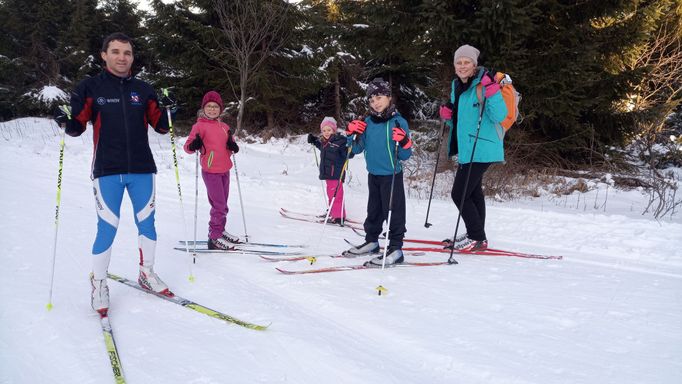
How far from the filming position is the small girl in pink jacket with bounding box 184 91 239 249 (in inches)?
189

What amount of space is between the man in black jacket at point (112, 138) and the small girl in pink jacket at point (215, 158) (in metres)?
1.35

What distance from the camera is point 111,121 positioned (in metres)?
3.27

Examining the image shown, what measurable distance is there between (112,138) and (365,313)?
2378 mm

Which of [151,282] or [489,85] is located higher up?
[489,85]

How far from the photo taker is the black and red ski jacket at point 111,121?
10.5 feet

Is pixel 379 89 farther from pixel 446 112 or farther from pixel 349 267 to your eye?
pixel 349 267

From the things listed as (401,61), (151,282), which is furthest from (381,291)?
(401,61)

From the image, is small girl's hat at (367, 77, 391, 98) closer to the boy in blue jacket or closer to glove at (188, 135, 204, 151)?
the boy in blue jacket

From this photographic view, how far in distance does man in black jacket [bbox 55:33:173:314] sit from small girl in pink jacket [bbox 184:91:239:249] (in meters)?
1.35

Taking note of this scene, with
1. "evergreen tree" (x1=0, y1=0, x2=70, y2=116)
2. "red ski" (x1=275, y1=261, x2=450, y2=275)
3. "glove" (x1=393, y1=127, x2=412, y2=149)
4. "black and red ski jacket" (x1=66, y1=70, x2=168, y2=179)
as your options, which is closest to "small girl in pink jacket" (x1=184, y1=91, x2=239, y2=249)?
"red ski" (x1=275, y1=261, x2=450, y2=275)

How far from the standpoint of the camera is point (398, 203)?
4312 mm

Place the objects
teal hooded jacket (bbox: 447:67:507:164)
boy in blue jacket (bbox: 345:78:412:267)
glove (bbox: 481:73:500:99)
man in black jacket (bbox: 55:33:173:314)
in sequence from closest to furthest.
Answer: man in black jacket (bbox: 55:33:173:314), glove (bbox: 481:73:500:99), boy in blue jacket (bbox: 345:78:412:267), teal hooded jacket (bbox: 447:67:507:164)

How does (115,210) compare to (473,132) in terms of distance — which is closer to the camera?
(115,210)

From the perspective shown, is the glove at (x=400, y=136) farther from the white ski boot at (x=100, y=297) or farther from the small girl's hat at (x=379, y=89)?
the white ski boot at (x=100, y=297)
